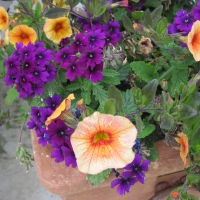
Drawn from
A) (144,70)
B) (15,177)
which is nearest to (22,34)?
(144,70)

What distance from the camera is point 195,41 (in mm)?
738

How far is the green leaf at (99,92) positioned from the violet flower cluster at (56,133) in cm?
9

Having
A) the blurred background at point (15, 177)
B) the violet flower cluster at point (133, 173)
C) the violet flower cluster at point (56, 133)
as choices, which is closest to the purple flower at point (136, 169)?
the violet flower cluster at point (133, 173)

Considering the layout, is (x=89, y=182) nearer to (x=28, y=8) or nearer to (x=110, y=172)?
(x=110, y=172)

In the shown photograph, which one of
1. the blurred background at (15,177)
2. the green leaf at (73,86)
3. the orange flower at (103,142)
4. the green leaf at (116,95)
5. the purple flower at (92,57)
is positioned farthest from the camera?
the blurred background at (15,177)

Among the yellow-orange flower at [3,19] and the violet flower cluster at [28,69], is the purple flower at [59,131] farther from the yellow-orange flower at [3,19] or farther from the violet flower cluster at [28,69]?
the yellow-orange flower at [3,19]

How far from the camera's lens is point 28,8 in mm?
845

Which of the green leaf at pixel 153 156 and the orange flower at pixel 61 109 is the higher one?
the orange flower at pixel 61 109

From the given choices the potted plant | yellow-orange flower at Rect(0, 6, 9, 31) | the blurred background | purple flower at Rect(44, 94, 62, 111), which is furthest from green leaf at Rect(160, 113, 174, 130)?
the blurred background

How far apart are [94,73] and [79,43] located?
72 mm

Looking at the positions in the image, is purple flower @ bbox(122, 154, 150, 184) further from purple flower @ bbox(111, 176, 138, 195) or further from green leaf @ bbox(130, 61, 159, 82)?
green leaf @ bbox(130, 61, 159, 82)

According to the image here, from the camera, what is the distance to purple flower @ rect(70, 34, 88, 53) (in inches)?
29.4

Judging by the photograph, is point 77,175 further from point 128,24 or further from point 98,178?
point 128,24

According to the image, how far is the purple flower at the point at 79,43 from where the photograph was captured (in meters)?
0.75
